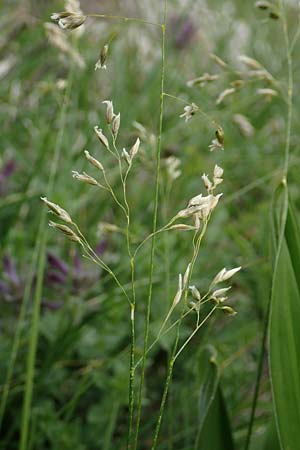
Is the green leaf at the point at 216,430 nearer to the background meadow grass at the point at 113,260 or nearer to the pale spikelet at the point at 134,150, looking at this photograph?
the background meadow grass at the point at 113,260

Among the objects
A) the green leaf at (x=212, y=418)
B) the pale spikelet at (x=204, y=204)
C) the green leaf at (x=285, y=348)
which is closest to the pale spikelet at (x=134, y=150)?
the pale spikelet at (x=204, y=204)

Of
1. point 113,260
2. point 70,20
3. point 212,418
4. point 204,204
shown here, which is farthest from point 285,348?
point 113,260

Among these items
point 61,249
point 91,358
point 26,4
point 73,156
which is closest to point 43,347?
point 91,358

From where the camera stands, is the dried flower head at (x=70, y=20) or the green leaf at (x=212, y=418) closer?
the dried flower head at (x=70, y=20)

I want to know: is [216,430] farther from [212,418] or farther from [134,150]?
[134,150]

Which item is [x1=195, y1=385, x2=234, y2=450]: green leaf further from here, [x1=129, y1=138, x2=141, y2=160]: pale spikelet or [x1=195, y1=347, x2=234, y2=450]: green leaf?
[x1=129, y1=138, x2=141, y2=160]: pale spikelet

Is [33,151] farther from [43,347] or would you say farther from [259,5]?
[259,5]
